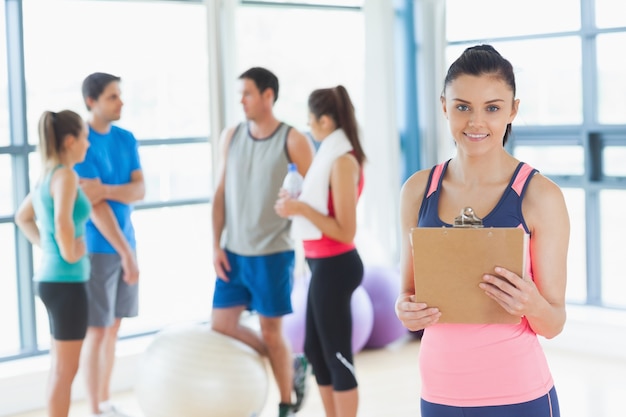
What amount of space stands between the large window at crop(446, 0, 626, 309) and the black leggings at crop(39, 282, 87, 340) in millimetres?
2922

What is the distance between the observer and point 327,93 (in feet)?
12.0

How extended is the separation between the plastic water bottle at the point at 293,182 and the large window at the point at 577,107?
6.97ft

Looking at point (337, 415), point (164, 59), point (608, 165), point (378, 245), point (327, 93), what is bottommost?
point (337, 415)

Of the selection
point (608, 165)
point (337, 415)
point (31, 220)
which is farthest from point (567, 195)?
point (31, 220)

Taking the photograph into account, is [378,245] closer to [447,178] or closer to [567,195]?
[567,195]

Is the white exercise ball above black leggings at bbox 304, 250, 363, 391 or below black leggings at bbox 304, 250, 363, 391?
below

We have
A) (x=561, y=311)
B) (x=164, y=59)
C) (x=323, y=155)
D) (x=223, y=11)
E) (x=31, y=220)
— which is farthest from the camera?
(x=164, y=59)

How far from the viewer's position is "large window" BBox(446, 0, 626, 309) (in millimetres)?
5508

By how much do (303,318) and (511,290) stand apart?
11.7ft

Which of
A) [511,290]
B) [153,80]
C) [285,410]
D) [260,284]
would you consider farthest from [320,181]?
[153,80]

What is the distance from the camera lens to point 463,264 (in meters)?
1.72

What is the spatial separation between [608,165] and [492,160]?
3.93 m

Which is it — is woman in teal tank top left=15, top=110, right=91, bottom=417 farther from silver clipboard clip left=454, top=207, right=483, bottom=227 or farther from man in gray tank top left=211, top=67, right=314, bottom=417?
silver clipboard clip left=454, top=207, right=483, bottom=227

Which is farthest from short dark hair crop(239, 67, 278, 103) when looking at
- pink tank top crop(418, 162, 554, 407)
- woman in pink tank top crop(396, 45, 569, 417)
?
pink tank top crop(418, 162, 554, 407)
